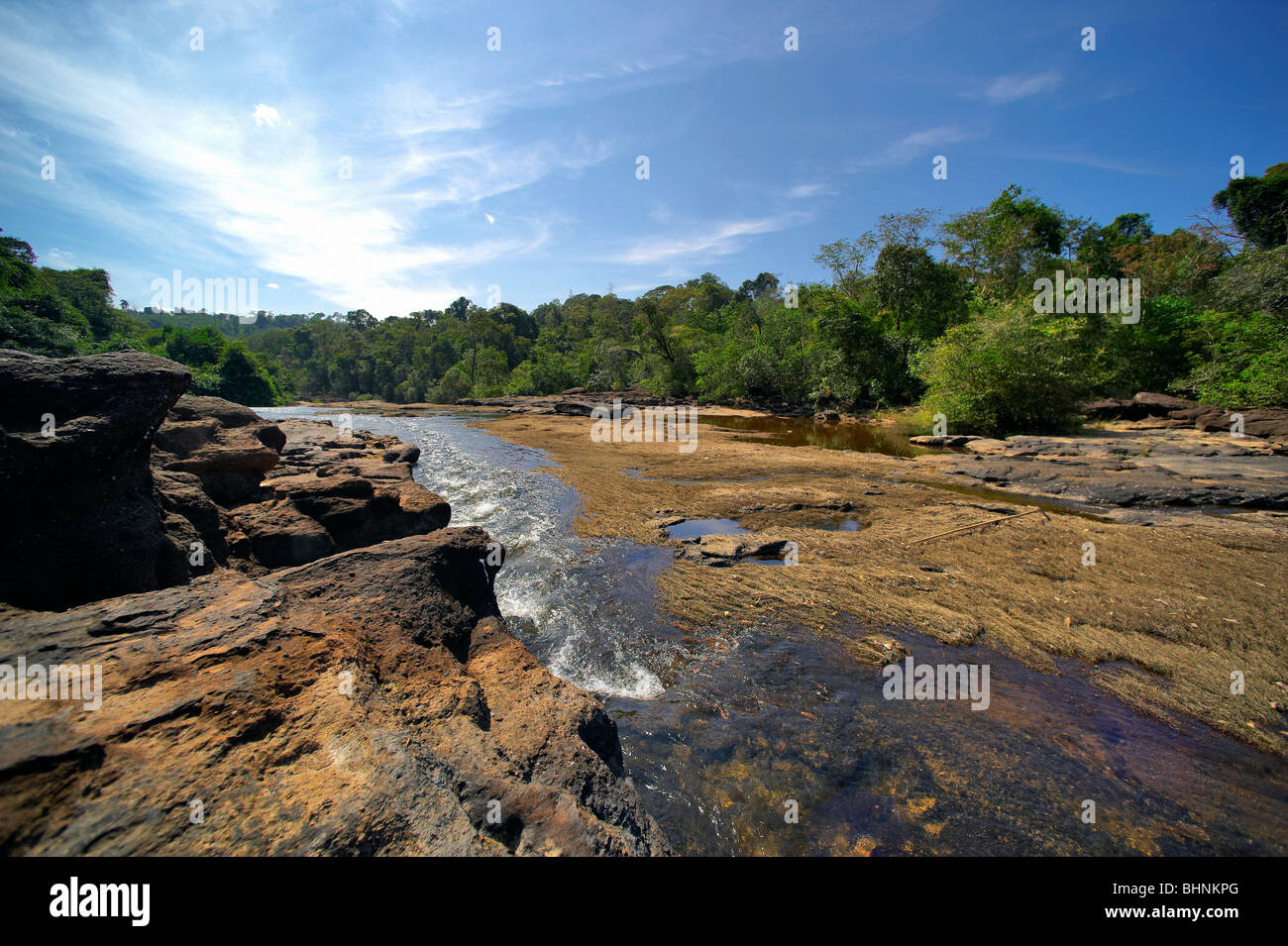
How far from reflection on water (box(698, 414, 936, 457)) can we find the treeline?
3.36m

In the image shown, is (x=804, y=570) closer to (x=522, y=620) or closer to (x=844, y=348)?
(x=522, y=620)

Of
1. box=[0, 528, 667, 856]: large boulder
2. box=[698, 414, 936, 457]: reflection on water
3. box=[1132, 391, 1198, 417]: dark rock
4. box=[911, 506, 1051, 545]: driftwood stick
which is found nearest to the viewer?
box=[0, 528, 667, 856]: large boulder

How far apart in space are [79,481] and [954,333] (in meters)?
28.7

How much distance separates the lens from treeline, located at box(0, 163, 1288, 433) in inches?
781

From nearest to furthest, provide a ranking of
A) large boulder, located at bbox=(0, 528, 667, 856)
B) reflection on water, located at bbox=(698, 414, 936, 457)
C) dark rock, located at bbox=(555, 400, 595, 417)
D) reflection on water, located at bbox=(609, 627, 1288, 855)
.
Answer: large boulder, located at bbox=(0, 528, 667, 856)
reflection on water, located at bbox=(609, 627, 1288, 855)
reflection on water, located at bbox=(698, 414, 936, 457)
dark rock, located at bbox=(555, 400, 595, 417)

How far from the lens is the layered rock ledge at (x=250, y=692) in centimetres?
190

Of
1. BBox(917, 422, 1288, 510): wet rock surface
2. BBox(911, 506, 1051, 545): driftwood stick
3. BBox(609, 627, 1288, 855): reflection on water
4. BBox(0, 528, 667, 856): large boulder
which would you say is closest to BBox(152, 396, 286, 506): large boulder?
BBox(0, 528, 667, 856): large boulder

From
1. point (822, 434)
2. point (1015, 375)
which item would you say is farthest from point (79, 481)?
point (1015, 375)

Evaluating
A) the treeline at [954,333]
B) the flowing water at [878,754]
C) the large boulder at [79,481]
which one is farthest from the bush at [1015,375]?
the large boulder at [79,481]

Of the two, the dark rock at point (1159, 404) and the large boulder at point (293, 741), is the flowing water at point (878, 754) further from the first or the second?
the dark rock at point (1159, 404)

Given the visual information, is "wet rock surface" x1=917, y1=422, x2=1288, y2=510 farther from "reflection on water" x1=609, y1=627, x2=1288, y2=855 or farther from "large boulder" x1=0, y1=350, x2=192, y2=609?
"large boulder" x1=0, y1=350, x2=192, y2=609

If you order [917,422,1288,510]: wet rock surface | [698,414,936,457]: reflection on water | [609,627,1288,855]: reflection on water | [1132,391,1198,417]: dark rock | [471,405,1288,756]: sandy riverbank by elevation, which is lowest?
[609,627,1288,855]: reflection on water

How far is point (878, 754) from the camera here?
3.84 metres

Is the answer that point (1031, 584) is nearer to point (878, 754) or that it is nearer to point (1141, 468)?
point (878, 754)
